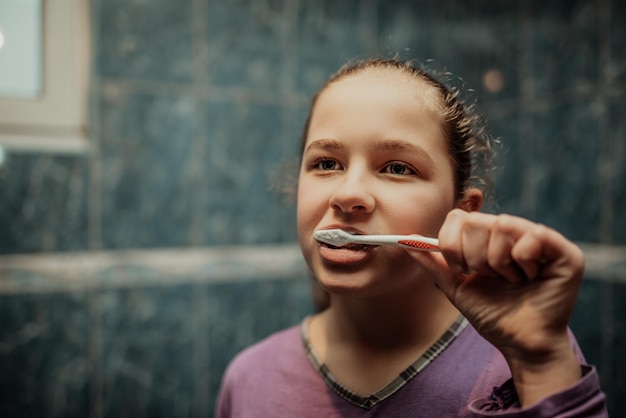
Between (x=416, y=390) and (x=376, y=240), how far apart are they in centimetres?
16

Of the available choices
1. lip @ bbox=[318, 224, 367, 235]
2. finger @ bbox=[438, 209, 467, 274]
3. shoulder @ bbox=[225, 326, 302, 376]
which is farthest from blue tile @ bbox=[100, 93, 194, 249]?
finger @ bbox=[438, 209, 467, 274]

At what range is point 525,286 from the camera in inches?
14.9

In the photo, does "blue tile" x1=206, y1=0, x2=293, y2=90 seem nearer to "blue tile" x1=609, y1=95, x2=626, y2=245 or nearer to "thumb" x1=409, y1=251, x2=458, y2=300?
"blue tile" x1=609, y1=95, x2=626, y2=245

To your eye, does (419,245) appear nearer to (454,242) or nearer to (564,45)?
(454,242)

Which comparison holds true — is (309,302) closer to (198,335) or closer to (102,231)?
(198,335)

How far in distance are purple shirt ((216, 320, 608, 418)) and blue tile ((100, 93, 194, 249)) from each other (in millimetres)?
968

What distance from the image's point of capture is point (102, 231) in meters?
1.49

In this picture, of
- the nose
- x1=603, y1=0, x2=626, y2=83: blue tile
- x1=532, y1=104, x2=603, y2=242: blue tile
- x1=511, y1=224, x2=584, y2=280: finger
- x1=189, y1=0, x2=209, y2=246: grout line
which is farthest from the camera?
x1=189, y1=0, x2=209, y2=246: grout line

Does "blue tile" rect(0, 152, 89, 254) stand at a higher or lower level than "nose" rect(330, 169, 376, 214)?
lower

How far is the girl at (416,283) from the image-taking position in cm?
37

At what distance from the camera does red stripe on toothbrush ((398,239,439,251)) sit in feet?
1.38

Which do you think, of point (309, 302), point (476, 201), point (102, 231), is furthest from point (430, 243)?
point (309, 302)

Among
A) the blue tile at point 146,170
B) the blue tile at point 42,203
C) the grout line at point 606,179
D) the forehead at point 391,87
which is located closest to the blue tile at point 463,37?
the grout line at point 606,179

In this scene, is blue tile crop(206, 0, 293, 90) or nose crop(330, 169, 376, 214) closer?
nose crop(330, 169, 376, 214)
